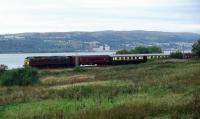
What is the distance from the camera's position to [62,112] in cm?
2230

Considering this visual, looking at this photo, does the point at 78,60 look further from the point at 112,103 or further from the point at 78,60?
the point at 112,103

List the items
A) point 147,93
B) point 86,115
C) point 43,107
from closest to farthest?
point 86,115 < point 43,107 < point 147,93

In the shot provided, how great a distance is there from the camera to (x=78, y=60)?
86.4 meters

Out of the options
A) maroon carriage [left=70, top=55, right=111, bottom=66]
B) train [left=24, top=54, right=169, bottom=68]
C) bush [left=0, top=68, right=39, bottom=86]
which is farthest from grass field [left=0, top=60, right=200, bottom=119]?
maroon carriage [left=70, top=55, right=111, bottom=66]

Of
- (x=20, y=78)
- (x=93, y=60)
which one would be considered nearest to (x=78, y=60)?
(x=93, y=60)

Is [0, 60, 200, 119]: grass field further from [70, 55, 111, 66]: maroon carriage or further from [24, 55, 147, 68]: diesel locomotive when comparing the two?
[70, 55, 111, 66]: maroon carriage

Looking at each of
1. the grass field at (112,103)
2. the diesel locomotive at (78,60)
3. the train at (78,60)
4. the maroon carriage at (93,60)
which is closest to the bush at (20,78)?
the grass field at (112,103)

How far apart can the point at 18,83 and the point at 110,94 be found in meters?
23.3

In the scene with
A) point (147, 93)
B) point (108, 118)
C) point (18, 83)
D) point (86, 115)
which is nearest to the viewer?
point (108, 118)

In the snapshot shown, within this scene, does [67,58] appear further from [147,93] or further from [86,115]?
[86,115]

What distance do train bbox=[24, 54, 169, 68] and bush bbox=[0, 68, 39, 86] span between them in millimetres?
30320

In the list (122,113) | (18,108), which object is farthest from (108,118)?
(18,108)

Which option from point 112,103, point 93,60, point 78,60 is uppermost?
point 112,103

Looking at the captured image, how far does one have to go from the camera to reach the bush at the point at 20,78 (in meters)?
51.0
